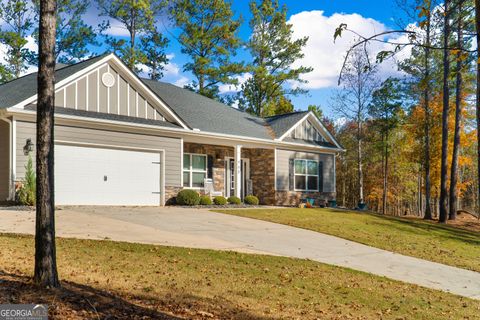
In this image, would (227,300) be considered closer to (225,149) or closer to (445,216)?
(225,149)

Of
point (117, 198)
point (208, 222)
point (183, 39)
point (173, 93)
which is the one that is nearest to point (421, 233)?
point (208, 222)

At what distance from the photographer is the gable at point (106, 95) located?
15547mm

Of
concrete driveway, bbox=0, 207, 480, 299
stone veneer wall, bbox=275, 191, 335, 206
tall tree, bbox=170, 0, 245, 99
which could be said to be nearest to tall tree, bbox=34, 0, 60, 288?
concrete driveway, bbox=0, 207, 480, 299

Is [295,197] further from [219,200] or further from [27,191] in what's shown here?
[27,191]

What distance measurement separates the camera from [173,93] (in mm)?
23000

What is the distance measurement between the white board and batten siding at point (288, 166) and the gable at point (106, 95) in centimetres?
703

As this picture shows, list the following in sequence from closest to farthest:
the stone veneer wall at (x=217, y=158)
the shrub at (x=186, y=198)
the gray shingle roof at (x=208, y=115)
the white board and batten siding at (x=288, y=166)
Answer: the shrub at (x=186, y=198)
the gray shingle roof at (x=208, y=115)
the stone veneer wall at (x=217, y=158)
the white board and batten siding at (x=288, y=166)

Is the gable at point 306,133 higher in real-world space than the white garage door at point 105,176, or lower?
higher

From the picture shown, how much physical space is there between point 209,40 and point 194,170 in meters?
17.2

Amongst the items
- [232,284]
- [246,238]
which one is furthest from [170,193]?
[232,284]

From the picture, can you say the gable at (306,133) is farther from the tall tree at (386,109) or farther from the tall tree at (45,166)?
the tall tree at (45,166)

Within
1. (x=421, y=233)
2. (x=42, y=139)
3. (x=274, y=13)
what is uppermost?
(x=274, y=13)

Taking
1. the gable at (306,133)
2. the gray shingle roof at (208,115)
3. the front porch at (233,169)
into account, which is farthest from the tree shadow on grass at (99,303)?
the gable at (306,133)

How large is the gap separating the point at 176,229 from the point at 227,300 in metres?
6.02
